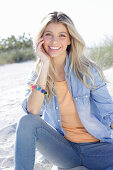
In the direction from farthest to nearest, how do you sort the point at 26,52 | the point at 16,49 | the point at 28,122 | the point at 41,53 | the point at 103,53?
the point at 16,49, the point at 26,52, the point at 103,53, the point at 41,53, the point at 28,122

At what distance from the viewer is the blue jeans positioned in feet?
6.10

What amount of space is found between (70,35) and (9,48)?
64.1 feet

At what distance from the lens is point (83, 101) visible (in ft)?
7.17

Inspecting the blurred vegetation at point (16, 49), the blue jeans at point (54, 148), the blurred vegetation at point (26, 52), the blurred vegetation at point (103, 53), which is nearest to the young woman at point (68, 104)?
the blue jeans at point (54, 148)

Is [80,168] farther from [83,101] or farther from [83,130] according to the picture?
[83,101]

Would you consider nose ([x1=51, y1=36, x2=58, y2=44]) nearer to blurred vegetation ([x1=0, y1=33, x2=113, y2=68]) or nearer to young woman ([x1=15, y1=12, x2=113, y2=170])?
young woman ([x1=15, y1=12, x2=113, y2=170])

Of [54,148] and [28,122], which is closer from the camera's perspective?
[28,122]

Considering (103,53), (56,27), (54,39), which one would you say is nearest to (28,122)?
(54,39)

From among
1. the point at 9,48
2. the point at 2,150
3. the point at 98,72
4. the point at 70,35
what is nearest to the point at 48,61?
the point at 70,35

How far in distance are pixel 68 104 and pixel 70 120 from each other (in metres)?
0.15

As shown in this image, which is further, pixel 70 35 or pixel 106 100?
pixel 70 35

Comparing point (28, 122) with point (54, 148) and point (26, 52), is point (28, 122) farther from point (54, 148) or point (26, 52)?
point (26, 52)

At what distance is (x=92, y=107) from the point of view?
2.27m

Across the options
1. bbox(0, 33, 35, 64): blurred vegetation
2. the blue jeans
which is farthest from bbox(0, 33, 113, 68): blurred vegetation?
the blue jeans
